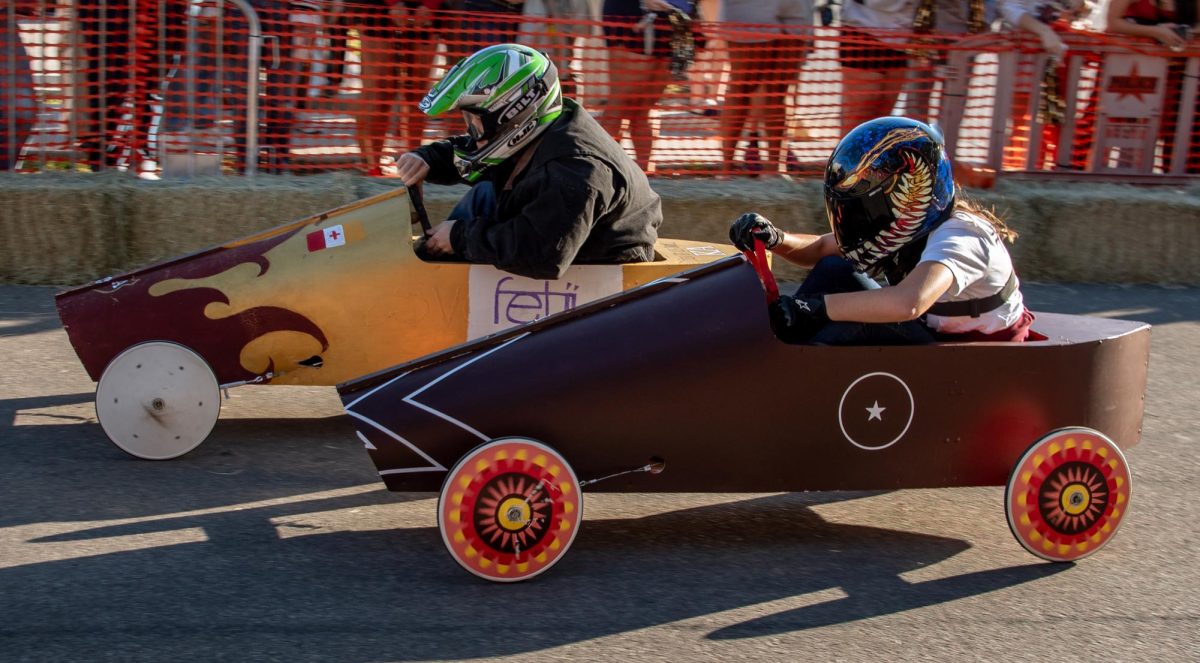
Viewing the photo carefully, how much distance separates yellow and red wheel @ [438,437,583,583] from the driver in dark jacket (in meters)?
1.09

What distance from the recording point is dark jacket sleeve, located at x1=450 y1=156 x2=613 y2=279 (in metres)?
4.69

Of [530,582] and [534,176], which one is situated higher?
[534,176]

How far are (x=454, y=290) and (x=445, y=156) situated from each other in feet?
2.36

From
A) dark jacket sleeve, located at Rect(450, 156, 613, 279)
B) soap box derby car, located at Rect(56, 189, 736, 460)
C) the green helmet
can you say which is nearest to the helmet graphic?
dark jacket sleeve, located at Rect(450, 156, 613, 279)

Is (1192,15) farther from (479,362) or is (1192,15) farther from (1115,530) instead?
(479,362)

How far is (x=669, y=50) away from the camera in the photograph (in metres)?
8.16

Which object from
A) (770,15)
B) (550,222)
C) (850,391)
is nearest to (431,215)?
(770,15)

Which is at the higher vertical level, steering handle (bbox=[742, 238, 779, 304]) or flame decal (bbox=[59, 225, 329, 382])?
steering handle (bbox=[742, 238, 779, 304])

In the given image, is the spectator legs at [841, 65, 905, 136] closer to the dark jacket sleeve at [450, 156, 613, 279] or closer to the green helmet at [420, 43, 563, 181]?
the green helmet at [420, 43, 563, 181]

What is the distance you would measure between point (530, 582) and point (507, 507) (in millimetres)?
269

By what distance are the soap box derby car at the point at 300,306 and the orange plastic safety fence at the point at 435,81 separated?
10.2 feet

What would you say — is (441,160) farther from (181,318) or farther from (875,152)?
(875,152)

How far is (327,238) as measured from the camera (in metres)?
4.91

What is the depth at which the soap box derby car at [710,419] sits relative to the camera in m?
3.85
